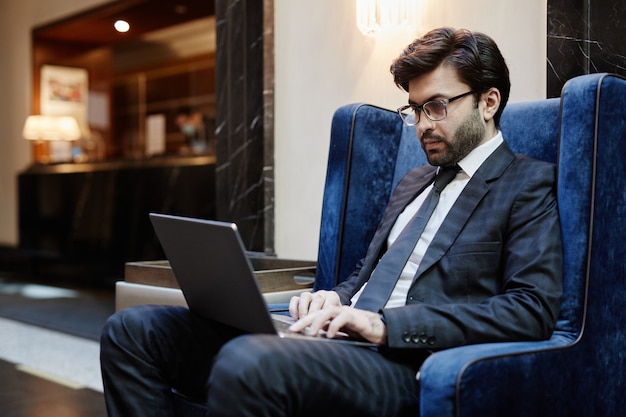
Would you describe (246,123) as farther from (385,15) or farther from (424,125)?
(424,125)

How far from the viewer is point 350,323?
1415 millimetres

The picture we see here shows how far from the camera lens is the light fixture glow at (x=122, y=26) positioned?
Result: 7699 millimetres

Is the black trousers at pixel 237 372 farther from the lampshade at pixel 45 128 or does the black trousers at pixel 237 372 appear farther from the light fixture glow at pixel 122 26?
the light fixture glow at pixel 122 26

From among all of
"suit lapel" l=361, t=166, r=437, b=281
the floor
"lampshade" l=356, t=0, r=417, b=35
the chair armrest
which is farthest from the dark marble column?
the chair armrest

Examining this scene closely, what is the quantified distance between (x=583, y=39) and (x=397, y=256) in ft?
3.60

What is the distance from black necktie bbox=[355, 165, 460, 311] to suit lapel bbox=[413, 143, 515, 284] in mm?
88

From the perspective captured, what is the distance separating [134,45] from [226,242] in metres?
9.09

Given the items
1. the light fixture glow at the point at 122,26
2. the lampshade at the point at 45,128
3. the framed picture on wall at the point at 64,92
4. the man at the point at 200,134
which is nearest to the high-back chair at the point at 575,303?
the man at the point at 200,134

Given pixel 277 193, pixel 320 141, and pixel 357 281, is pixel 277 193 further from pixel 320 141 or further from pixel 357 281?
pixel 357 281

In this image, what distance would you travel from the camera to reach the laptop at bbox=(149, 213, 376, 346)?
1.34 m

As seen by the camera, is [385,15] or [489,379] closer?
[489,379]

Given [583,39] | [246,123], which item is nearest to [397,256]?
[583,39]

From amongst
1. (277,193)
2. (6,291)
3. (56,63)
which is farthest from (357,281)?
(56,63)

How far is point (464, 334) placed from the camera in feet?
4.64
